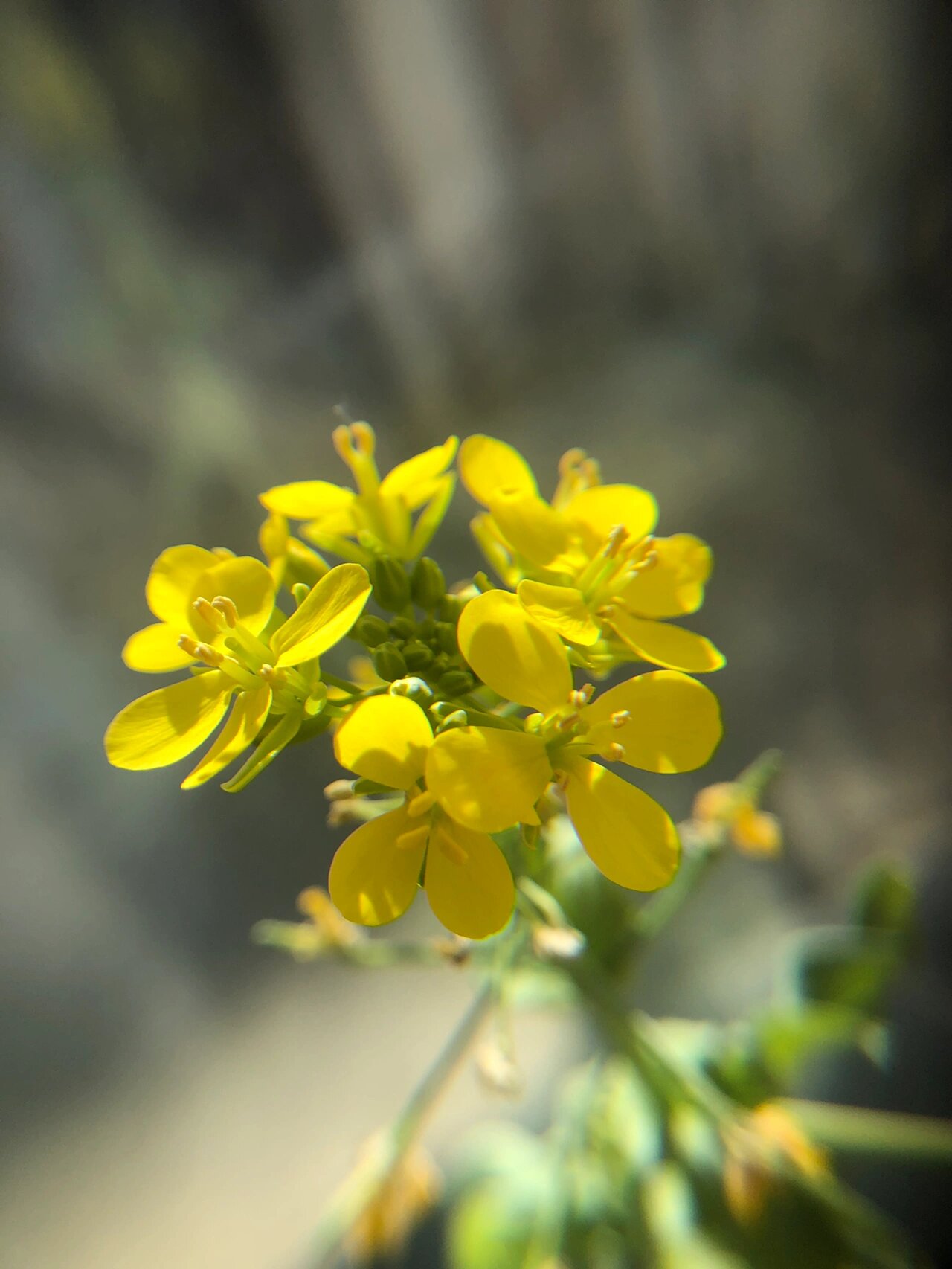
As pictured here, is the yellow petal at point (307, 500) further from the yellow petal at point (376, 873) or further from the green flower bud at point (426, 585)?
the yellow petal at point (376, 873)

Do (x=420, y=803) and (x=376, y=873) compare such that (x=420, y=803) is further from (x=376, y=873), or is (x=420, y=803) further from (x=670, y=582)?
(x=670, y=582)

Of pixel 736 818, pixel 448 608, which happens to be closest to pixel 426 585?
pixel 448 608

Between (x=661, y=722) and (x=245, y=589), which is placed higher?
(x=245, y=589)

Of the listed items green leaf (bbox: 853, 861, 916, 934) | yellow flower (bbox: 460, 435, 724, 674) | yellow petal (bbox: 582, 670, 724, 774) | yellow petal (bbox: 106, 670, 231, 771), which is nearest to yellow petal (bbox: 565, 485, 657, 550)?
yellow flower (bbox: 460, 435, 724, 674)

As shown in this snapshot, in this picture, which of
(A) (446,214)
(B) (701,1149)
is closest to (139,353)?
(A) (446,214)

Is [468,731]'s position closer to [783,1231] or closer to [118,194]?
[783,1231]

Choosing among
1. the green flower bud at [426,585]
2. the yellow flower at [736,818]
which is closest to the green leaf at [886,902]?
the yellow flower at [736,818]
